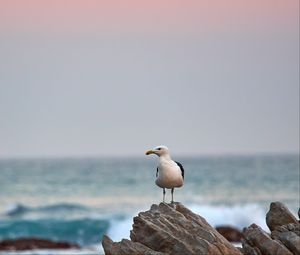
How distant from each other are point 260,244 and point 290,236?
623mm

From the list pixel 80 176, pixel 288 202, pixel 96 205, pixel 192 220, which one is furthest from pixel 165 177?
pixel 80 176

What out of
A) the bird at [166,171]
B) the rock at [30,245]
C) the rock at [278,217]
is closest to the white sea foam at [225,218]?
the rock at [30,245]

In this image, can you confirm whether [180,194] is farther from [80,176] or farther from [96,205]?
[80,176]

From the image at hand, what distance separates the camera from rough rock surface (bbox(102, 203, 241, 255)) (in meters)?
20.1

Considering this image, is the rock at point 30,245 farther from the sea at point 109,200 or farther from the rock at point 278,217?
the rock at point 278,217

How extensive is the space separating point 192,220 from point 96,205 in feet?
181

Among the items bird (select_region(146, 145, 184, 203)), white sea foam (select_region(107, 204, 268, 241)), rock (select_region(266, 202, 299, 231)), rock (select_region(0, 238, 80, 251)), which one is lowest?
rock (select_region(266, 202, 299, 231))

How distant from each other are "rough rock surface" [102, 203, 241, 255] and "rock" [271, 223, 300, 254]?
3.41ft

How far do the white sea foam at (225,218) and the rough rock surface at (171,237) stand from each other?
1316 inches

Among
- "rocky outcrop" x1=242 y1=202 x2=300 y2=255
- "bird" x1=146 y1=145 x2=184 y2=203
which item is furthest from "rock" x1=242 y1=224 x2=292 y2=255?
"bird" x1=146 y1=145 x2=184 y2=203

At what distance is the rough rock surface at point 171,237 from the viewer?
2009 cm

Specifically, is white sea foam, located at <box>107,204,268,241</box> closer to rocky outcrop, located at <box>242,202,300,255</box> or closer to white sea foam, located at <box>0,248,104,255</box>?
white sea foam, located at <box>0,248,104,255</box>

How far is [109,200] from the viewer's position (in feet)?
263

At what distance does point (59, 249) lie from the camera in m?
41.5
